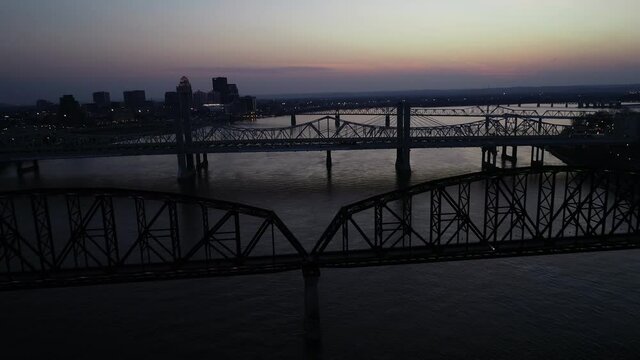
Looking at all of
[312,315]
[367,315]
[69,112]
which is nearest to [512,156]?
[367,315]

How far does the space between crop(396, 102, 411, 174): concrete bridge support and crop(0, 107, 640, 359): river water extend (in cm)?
2800

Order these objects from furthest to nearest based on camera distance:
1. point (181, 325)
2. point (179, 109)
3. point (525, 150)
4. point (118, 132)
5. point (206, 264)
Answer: point (118, 132), point (525, 150), point (179, 109), point (181, 325), point (206, 264)

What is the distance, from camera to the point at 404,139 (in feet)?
179

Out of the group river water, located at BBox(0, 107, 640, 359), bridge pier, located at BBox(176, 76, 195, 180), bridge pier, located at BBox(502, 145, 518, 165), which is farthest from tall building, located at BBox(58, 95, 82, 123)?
river water, located at BBox(0, 107, 640, 359)

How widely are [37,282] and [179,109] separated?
1713 inches

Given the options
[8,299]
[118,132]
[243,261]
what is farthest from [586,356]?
[118,132]

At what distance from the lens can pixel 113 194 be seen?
15375mm

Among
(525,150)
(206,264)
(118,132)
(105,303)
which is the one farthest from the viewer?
(118,132)

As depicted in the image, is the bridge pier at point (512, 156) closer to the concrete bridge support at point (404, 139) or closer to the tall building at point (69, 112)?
the concrete bridge support at point (404, 139)

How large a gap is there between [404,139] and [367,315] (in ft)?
125

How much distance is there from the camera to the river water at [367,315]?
16.2m

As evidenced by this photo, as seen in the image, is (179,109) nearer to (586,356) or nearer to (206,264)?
(206,264)

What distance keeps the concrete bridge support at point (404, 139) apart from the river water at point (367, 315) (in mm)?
27996

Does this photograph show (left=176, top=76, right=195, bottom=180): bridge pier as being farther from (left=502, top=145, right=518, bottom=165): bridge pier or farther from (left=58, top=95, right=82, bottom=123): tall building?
(left=58, top=95, right=82, bottom=123): tall building
